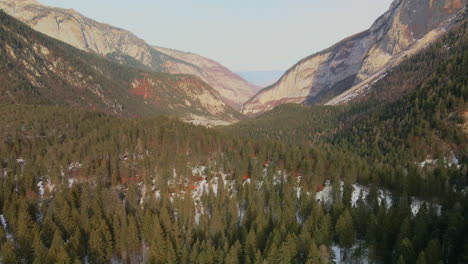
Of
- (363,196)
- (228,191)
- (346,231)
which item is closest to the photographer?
(346,231)

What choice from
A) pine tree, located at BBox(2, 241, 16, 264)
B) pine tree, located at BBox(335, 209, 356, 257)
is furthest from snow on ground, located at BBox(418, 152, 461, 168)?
pine tree, located at BBox(2, 241, 16, 264)

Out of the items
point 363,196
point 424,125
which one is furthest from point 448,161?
point 363,196

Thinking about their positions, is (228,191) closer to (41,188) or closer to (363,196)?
(363,196)

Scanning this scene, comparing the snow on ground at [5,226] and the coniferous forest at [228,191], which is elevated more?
the coniferous forest at [228,191]

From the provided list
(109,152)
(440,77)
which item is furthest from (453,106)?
(109,152)

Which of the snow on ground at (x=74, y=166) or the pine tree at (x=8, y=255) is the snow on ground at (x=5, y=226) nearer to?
the pine tree at (x=8, y=255)

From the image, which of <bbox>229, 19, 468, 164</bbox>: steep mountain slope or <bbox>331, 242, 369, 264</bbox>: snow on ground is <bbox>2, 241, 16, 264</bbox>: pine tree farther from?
<bbox>229, 19, 468, 164</bbox>: steep mountain slope

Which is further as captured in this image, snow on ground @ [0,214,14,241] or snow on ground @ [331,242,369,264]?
snow on ground @ [0,214,14,241]

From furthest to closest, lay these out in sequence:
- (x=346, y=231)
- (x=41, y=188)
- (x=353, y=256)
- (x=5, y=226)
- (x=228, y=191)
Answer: (x=228, y=191) → (x=41, y=188) → (x=5, y=226) → (x=346, y=231) → (x=353, y=256)

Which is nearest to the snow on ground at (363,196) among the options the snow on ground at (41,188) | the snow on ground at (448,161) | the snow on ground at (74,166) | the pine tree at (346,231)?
the pine tree at (346,231)

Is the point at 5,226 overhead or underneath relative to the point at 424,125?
underneath
